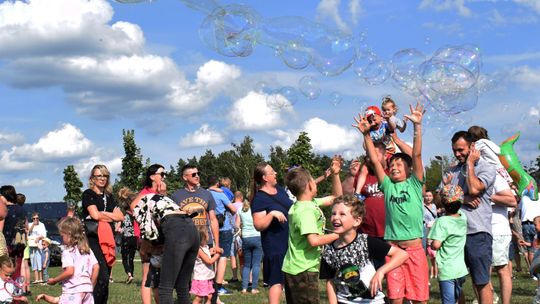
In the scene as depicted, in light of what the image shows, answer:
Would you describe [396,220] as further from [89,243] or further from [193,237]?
[89,243]

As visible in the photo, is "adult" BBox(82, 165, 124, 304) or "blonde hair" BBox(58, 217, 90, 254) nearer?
"blonde hair" BBox(58, 217, 90, 254)

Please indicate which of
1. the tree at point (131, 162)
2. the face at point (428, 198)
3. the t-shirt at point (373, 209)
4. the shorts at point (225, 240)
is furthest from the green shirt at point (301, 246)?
the tree at point (131, 162)

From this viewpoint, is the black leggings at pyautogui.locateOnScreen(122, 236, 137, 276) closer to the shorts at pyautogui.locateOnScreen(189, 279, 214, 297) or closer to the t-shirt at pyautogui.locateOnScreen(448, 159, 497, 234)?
the shorts at pyautogui.locateOnScreen(189, 279, 214, 297)

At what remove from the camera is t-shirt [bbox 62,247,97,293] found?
7027 mm

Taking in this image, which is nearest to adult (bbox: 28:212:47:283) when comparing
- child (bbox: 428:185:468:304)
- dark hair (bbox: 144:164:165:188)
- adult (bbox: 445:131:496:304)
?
dark hair (bbox: 144:164:165:188)

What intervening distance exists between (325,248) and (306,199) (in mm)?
778

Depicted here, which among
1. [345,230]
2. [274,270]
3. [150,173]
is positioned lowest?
[274,270]

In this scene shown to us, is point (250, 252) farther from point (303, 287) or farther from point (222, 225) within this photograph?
point (303, 287)

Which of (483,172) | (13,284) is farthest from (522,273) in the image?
(13,284)

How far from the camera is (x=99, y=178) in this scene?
311 inches

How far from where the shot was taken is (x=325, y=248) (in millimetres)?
5219

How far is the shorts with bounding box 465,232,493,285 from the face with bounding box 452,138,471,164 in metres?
0.78

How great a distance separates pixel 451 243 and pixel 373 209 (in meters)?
0.83

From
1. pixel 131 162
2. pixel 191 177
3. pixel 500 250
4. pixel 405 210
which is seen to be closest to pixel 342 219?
pixel 405 210
